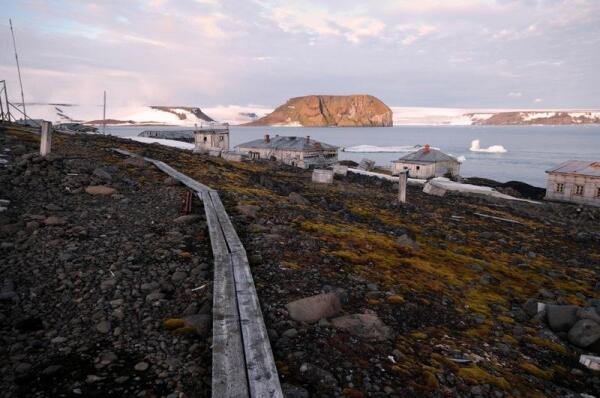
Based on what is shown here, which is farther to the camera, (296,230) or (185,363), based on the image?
(296,230)

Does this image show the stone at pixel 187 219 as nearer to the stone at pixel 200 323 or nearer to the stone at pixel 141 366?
the stone at pixel 200 323

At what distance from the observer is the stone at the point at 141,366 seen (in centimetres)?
354

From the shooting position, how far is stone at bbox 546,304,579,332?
6469mm

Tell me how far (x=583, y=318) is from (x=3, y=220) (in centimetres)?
1018

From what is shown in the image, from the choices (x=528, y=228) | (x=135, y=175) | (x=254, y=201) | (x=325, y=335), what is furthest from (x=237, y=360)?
(x=528, y=228)

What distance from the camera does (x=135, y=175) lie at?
13609mm

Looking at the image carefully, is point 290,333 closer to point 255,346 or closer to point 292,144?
point 255,346

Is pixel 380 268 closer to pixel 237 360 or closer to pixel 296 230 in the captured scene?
pixel 296 230

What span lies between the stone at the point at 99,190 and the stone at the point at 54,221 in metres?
2.75

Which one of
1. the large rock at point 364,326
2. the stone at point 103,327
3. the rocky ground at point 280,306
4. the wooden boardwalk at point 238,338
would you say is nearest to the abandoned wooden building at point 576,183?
the rocky ground at point 280,306

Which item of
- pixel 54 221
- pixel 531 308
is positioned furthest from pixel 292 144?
pixel 531 308

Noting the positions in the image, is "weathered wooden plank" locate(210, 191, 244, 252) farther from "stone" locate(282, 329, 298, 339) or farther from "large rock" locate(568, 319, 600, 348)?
"large rock" locate(568, 319, 600, 348)

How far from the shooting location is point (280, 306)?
16.6ft

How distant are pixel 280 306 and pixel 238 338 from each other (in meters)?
1.32
